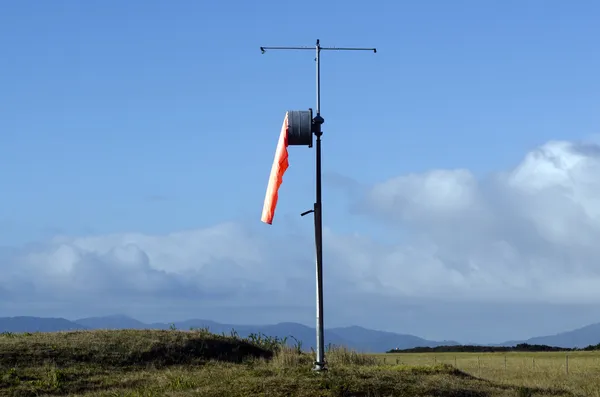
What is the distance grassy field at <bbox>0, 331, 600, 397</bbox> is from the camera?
22141 millimetres

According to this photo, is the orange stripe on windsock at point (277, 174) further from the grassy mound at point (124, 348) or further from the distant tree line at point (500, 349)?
the distant tree line at point (500, 349)

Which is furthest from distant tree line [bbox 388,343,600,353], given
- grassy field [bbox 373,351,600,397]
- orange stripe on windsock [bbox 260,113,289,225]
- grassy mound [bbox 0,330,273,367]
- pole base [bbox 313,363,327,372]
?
orange stripe on windsock [bbox 260,113,289,225]

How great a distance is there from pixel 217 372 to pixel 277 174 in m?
6.52

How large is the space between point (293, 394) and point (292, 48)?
9554 millimetres

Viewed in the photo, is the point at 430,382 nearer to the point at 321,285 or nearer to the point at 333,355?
the point at 321,285

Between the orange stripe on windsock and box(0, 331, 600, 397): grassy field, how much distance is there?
13.9 ft

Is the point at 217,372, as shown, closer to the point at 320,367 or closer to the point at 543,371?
the point at 320,367

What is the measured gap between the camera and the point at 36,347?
31250mm

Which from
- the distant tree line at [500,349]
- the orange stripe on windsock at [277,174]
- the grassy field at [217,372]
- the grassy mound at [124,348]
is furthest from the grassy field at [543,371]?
the orange stripe on windsock at [277,174]

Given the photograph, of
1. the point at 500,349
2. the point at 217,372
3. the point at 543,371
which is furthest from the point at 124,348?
the point at 500,349

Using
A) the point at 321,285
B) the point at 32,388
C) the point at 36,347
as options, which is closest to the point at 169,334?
the point at 36,347

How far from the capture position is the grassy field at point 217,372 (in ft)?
72.6

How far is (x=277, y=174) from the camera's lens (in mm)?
24031

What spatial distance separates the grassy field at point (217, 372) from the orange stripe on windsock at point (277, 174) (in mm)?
4222
